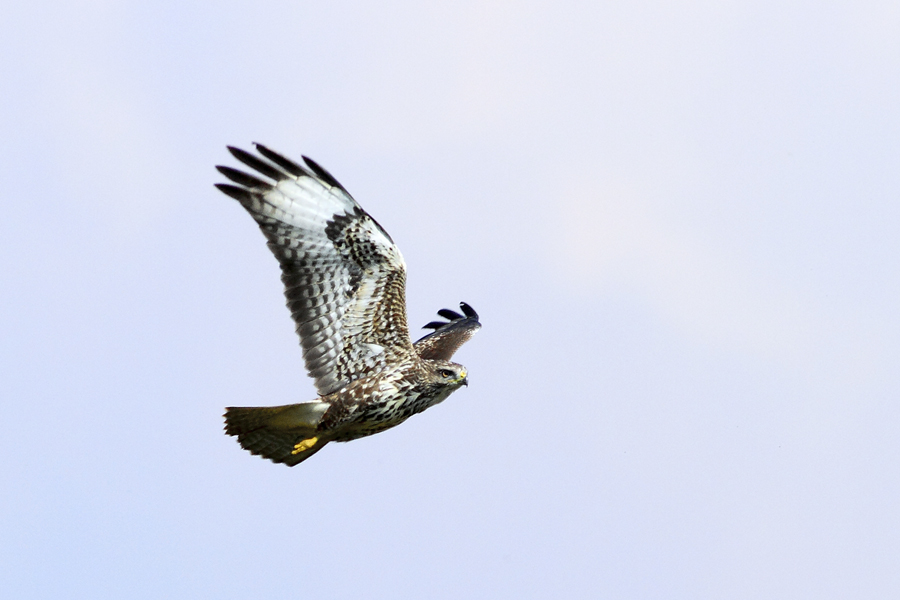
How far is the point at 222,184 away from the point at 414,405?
2.92 metres

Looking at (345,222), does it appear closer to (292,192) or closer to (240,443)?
(292,192)

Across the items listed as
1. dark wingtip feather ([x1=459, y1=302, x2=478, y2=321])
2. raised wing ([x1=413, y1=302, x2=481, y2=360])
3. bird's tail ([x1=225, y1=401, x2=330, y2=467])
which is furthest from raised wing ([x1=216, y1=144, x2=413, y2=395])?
dark wingtip feather ([x1=459, y1=302, x2=478, y2=321])

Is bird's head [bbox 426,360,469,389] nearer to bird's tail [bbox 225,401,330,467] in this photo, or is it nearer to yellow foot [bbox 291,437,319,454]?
bird's tail [bbox 225,401,330,467]

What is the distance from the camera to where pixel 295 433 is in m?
18.6

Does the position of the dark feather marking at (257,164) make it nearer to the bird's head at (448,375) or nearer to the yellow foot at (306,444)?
the bird's head at (448,375)

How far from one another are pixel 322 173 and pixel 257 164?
0.64 metres

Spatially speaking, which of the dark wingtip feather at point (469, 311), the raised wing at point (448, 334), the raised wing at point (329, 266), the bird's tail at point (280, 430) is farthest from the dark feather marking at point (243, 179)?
the dark wingtip feather at point (469, 311)

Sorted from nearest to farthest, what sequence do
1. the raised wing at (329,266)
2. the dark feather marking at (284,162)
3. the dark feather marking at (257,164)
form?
the dark feather marking at (257,164) → the dark feather marking at (284,162) → the raised wing at (329,266)

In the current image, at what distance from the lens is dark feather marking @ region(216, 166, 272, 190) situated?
18.0m

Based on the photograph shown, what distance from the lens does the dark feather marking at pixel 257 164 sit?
58.7 ft

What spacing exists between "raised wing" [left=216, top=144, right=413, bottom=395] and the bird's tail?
1.27 ft

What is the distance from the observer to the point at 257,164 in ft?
59.2

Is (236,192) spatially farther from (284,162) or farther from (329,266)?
(329,266)

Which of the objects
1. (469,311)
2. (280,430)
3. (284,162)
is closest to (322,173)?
(284,162)
